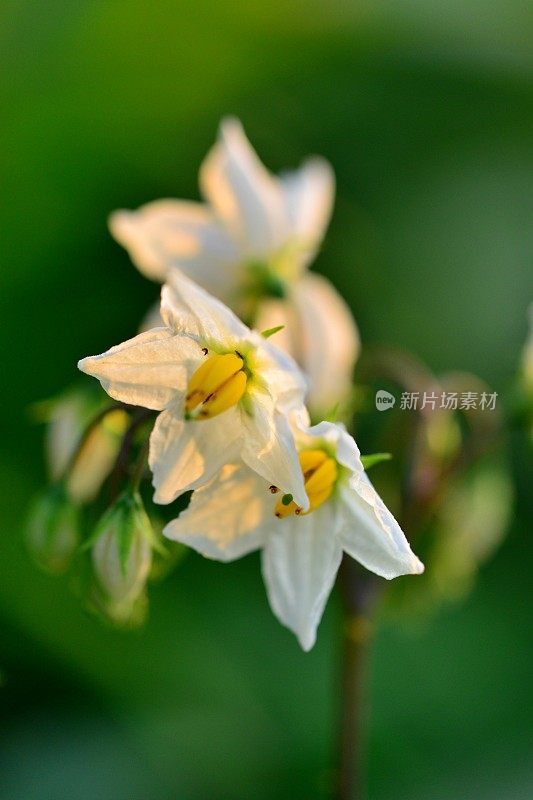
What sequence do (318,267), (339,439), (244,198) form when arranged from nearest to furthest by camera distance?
(339,439) < (244,198) < (318,267)

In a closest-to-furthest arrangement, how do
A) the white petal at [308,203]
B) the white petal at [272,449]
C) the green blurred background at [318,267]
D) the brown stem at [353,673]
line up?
the white petal at [272,449] → the brown stem at [353,673] → the white petal at [308,203] → the green blurred background at [318,267]

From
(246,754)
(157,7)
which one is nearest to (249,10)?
(157,7)

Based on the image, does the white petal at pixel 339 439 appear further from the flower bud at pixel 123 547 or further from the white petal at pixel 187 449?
the flower bud at pixel 123 547

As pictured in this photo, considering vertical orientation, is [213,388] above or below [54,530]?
above

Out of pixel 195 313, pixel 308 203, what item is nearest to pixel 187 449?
pixel 195 313

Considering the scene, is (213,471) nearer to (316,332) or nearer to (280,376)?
(280,376)

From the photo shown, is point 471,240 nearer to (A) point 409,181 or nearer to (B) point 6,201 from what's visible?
(A) point 409,181

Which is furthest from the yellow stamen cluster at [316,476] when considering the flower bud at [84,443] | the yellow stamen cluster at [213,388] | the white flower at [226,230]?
the white flower at [226,230]
